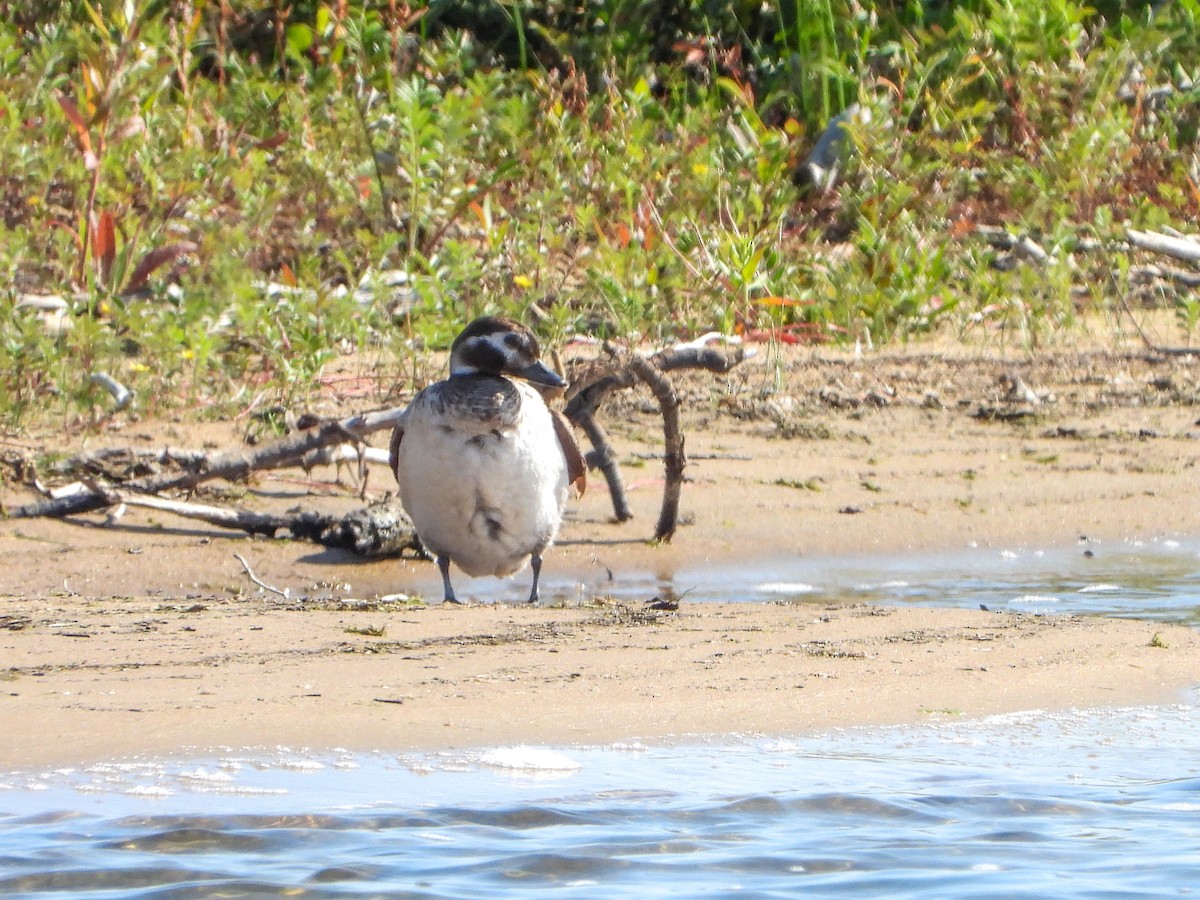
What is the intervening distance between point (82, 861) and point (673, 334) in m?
5.31

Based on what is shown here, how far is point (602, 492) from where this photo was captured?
745 centimetres

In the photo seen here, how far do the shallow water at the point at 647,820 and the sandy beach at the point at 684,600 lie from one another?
0.14 metres

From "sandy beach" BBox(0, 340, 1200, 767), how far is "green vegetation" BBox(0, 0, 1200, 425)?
42 centimetres

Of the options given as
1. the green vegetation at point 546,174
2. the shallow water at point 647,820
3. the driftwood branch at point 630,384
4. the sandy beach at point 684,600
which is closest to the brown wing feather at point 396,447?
the sandy beach at point 684,600

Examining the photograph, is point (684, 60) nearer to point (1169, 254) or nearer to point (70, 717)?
point (1169, 254)

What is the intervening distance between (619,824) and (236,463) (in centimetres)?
325

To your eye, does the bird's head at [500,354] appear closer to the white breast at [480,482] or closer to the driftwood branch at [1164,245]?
the white breast at [480,482]

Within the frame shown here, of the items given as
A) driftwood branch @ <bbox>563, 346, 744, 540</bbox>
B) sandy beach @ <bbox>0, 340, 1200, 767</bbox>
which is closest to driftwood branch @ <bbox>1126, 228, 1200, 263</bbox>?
sandy beach @ <bbox>0, 340, 1200, 767</bbox>

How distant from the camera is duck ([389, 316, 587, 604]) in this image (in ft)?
19.8

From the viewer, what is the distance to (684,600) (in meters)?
5.95

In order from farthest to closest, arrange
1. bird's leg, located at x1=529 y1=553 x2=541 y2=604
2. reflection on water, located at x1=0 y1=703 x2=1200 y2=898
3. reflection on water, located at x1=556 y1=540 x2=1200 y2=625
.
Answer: bird's leg, located at x1=529 y1=553 x2=541 y2=604 → reflection on water, located at x1=556 y1=540 x2=1200 y2=625 → reflection on water, located at x1=0 y1=703 x2=1200 y2=898

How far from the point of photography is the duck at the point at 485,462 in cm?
604

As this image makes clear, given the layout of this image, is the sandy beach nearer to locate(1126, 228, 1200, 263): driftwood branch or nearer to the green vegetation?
the green vegetation

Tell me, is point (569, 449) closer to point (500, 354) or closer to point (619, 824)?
point (500, 354)
